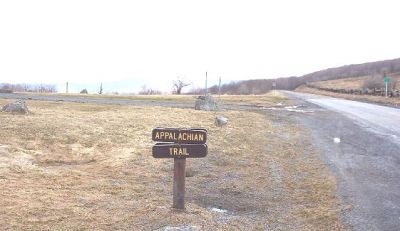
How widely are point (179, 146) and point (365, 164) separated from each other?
20.0 feet

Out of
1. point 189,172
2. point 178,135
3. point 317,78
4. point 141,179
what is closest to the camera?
point 178,135

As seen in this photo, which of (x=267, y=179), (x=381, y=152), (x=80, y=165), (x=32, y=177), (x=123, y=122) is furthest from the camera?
(x=123, y=122)

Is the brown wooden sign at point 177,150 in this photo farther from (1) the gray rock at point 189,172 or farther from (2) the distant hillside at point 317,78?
(2) the distant hillside at point 317,78

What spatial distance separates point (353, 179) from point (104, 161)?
6289 mm

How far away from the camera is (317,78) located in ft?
557

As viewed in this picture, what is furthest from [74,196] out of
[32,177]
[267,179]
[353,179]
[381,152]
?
[381,152]

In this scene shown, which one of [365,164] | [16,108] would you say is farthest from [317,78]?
[365,164]

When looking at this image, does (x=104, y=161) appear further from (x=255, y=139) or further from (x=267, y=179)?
(x=255, y=139)

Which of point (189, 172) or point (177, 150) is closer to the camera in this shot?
point (177, 150)

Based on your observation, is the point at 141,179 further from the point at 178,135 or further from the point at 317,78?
the point at 317,78

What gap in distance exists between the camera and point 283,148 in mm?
15227

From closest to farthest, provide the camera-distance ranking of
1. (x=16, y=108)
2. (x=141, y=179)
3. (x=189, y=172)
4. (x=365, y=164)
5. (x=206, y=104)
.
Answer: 1. (x=141, y=179)
2. (x=189, y=172)
3. (x=365, y=164)
4. (x=16, y=108)
5. (x=206, y=104)

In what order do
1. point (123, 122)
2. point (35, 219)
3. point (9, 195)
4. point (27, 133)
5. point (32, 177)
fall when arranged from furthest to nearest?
1. point (123, 122)
2. point (27, 133)
3. point (32, 177)
4. point (9, 195)
5. point (35, 219)

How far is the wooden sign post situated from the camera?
8.56 metres
